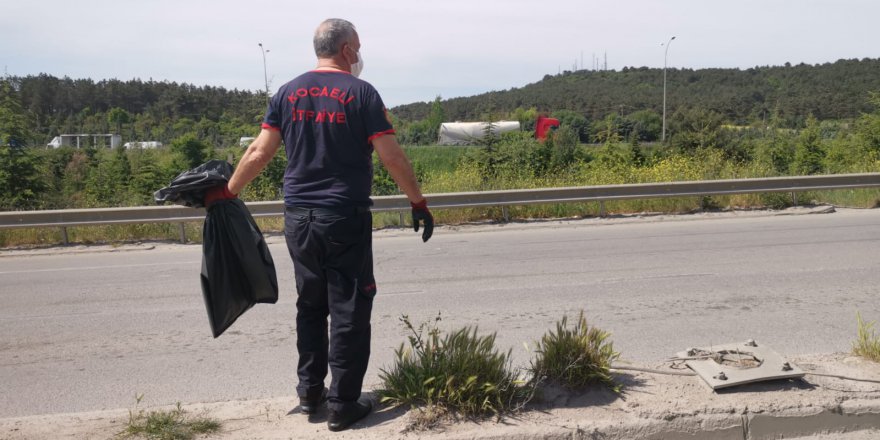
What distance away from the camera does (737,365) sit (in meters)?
4.06

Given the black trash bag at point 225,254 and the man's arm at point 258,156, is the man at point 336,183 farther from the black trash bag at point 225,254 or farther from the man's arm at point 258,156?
the black trash bag at point 225,254

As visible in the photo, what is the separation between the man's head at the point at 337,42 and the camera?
3707 millimetres

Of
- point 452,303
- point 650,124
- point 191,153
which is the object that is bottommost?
point 452,303

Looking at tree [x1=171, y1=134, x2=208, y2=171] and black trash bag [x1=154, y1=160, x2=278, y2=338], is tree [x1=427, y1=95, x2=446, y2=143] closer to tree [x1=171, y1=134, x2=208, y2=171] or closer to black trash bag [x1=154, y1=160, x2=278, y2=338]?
tree [x1=171, y1=134, x2=208, y2=171]

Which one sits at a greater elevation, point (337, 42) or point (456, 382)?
point (337, 42)

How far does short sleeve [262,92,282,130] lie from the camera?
3.73 metres

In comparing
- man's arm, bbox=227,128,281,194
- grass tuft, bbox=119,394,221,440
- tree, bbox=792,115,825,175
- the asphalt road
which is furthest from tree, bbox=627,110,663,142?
grass tuft, bbox=119,394,221,440

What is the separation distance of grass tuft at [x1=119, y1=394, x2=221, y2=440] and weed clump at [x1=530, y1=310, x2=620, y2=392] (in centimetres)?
177

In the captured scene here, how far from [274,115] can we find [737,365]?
288 centimetres

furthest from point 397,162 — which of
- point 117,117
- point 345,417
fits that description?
point 117,117

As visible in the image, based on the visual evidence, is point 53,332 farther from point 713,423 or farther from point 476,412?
point 713,423

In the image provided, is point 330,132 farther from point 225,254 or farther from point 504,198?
point 504,198

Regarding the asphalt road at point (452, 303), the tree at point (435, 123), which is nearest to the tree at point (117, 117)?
the tree at point (435, 123)

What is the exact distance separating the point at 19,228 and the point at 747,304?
1149 cm
